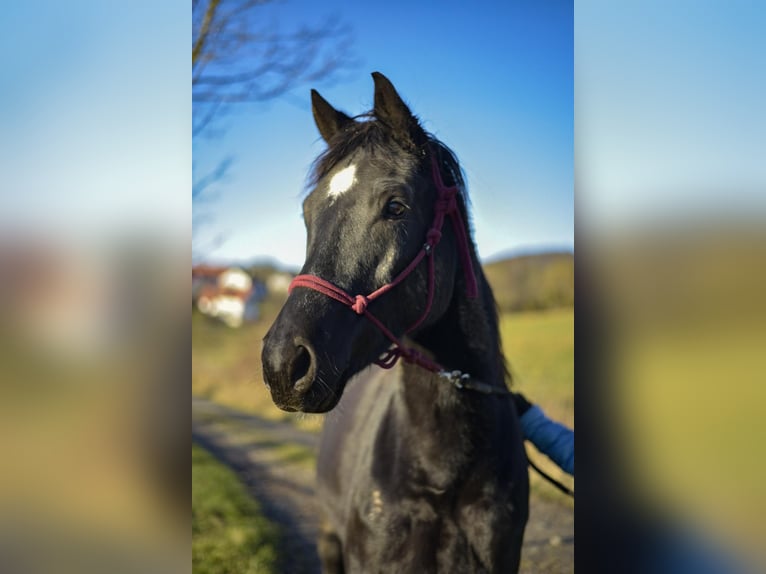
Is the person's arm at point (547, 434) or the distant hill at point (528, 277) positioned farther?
the distant hill at point (528, 277)

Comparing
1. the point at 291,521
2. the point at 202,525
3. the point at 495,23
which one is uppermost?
the point at 495,23

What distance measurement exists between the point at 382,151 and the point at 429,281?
0.49 meters

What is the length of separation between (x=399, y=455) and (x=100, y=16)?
6.14 ft

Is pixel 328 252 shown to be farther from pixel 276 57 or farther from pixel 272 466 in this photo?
pixel 272 466

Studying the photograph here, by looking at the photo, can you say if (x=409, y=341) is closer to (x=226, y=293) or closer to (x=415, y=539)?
(x=415, y=539)

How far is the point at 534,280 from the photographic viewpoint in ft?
11.6

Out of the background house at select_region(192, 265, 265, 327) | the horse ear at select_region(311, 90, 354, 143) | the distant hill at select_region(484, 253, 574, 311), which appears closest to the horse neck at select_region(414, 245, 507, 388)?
the horse ear at select_region(311, 90, 354, 143)

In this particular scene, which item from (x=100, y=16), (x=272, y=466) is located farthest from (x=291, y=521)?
(x=100, y=16)

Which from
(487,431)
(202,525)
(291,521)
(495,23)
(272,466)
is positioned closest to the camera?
(487,431)

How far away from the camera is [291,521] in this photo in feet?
14.6

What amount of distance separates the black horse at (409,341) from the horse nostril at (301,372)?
10 mm

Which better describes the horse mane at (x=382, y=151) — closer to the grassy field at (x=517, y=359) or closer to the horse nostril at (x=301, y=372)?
the horse nostril at (x=301, y=372)

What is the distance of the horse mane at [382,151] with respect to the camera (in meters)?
1.90

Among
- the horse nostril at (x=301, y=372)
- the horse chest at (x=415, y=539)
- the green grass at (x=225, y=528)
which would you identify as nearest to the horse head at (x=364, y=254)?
the horse nostril at (x=301, y=372)
